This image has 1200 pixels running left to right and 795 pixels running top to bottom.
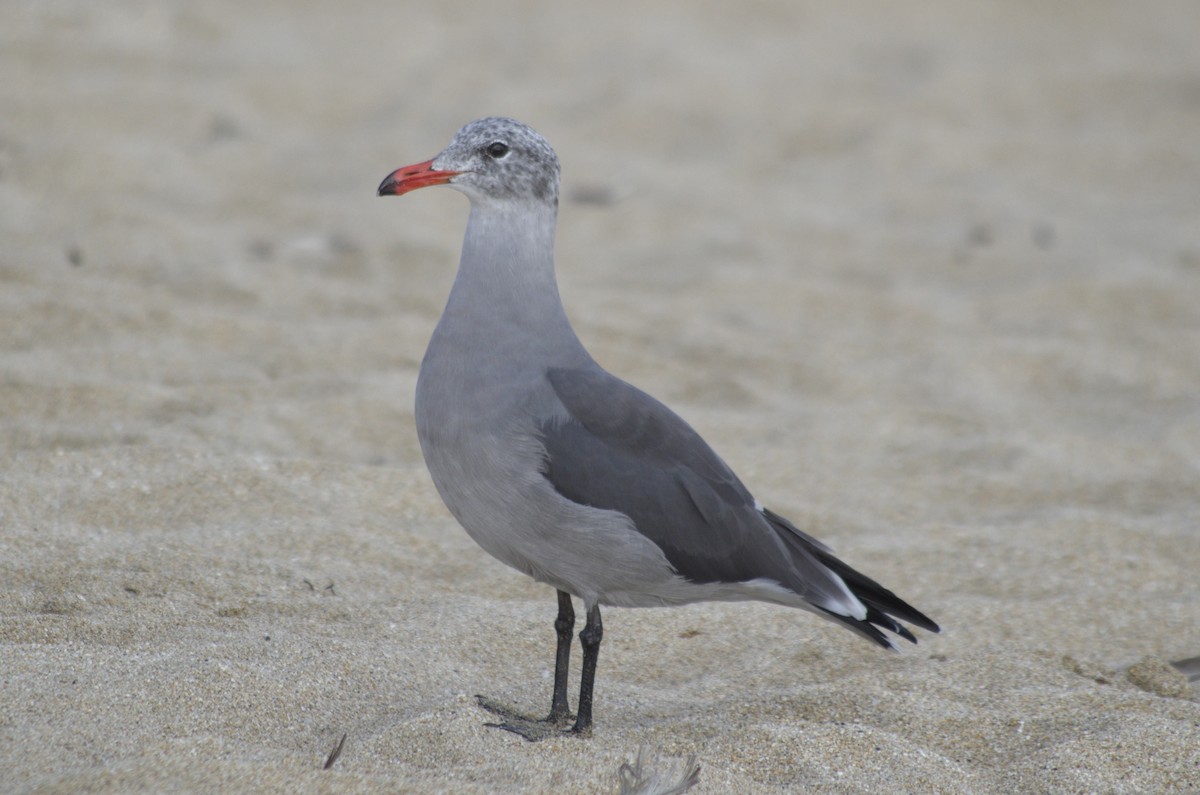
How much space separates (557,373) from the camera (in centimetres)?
300

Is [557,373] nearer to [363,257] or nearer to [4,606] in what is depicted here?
[4,606]

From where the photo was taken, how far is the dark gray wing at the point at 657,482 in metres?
2.89

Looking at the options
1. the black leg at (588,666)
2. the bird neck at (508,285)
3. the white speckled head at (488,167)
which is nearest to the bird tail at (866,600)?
the black leg at (588,666)

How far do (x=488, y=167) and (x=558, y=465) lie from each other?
747mm

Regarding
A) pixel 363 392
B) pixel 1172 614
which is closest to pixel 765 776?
pixel 1172 614

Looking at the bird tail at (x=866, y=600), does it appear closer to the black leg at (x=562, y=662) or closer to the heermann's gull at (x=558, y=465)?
the heermann's gull at (x=558, y=465)

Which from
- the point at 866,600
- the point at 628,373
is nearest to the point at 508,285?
the point at 866,600

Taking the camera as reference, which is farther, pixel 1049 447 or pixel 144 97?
pixel 144 97

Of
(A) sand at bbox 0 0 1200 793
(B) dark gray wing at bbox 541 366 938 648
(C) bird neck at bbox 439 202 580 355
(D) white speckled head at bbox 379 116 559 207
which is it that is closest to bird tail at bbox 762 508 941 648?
(B) dark gray wing at bbox 541 366 938 648

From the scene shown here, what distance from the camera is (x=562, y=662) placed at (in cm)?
303

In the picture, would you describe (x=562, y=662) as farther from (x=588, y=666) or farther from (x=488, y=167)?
(x=488, y=167)

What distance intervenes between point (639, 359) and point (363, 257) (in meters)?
1.47

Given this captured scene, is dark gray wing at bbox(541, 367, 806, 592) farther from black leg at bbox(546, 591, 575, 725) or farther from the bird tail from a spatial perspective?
black leg at bbox(546, 591, 575, 725)

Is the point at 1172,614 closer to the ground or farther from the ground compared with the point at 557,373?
closer to the ground
